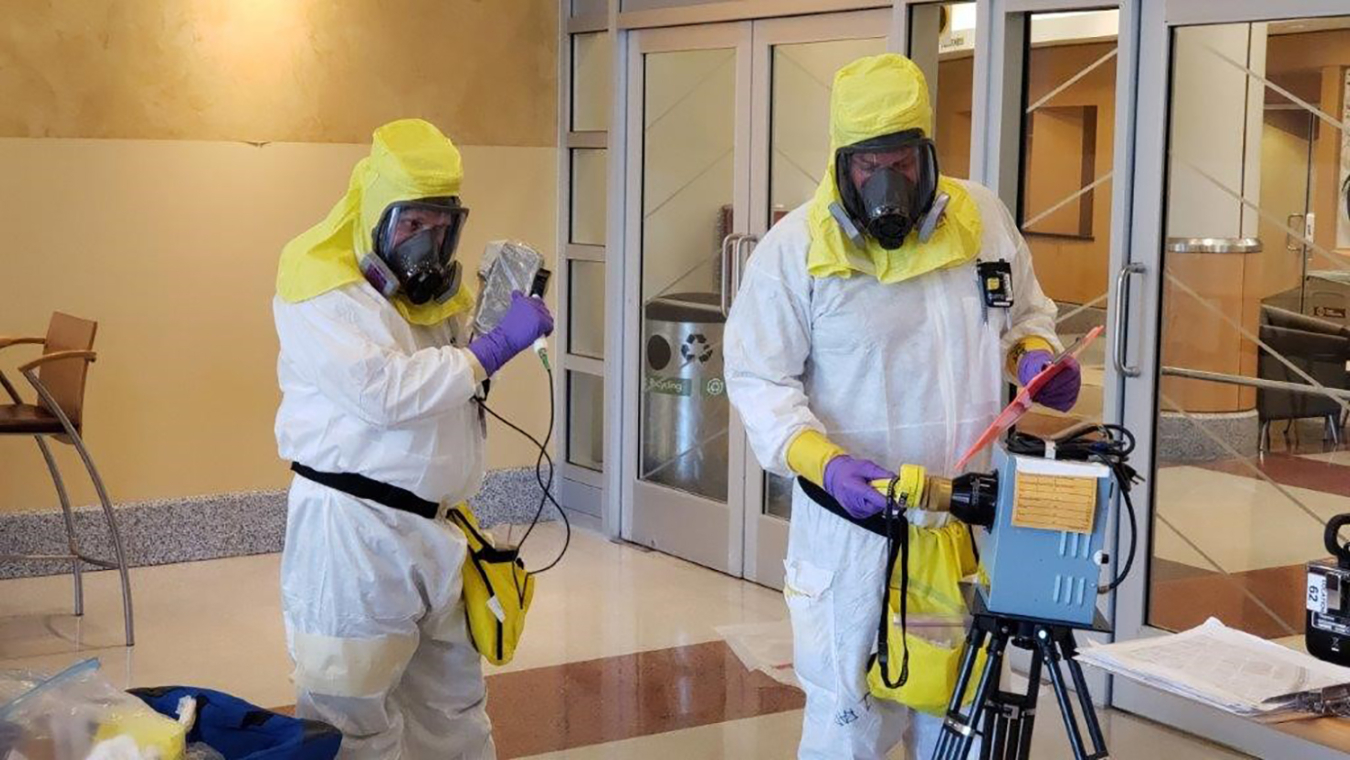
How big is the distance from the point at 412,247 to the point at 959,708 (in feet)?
4.27

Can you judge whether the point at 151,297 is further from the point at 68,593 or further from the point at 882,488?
the point at 882,488

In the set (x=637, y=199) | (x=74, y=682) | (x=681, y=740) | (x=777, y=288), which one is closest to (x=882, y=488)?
(x=777, y=288)

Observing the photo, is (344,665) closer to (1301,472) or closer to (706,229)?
(1301,472)

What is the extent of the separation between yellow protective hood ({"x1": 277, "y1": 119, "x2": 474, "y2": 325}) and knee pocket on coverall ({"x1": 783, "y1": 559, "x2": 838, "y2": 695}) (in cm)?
91

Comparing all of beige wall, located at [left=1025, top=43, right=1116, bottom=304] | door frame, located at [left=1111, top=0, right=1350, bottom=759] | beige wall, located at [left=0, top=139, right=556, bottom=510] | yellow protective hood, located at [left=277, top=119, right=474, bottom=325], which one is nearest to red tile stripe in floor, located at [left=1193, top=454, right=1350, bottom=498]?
door frame, located at [left=1111, top=0, right=1350, bottom=759]

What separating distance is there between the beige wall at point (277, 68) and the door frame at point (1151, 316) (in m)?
2.79

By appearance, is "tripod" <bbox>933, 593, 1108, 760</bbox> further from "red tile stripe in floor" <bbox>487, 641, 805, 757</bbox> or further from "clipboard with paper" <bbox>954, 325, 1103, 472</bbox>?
"red tile stripe in floor" <bbox>487, 641, 805, 757</bbox>

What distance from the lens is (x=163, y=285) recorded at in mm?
5797

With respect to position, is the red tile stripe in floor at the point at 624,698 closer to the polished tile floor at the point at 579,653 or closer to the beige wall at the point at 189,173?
the polished tile floor at the point at 579,653

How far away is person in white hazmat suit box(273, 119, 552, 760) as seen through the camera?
3.13 metres

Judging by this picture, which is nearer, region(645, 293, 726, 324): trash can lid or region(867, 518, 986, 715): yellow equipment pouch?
region(867, 518, 986, 715): yellow equipment pouch

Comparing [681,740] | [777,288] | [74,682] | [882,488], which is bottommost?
[681,740]

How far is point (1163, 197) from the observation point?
4223 mm

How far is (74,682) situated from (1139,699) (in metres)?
2.71
